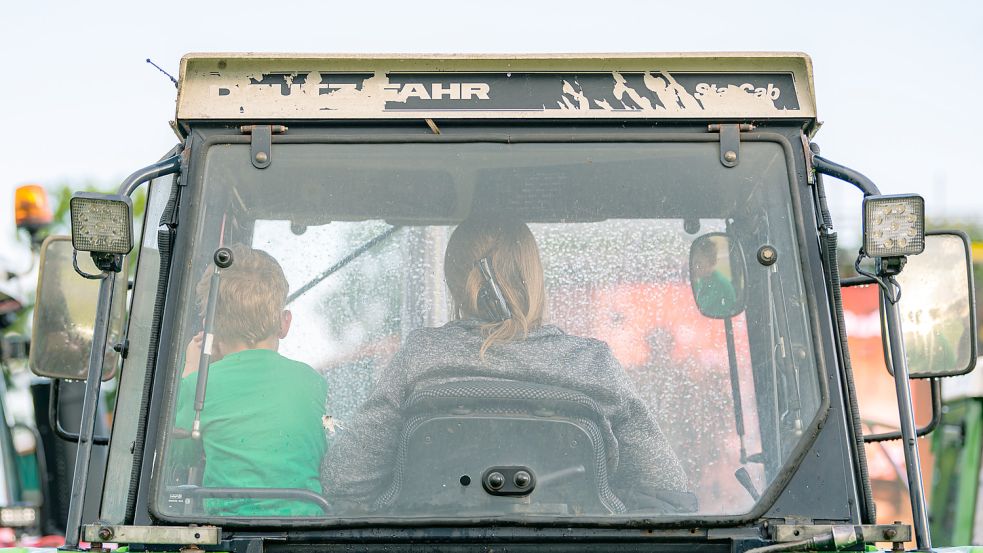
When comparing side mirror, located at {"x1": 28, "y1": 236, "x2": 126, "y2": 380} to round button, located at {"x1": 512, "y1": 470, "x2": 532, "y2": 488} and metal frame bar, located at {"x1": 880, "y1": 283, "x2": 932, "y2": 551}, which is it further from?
metal frame bar, located at {"x1": 880, "y1": 283, "x2": 932, "y2": 551}

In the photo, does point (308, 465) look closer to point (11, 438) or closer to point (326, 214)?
point (326, 214)

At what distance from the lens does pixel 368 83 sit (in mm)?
3100

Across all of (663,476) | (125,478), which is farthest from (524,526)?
(125,478)

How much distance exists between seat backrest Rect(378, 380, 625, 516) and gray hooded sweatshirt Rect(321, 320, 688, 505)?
29 millimetres

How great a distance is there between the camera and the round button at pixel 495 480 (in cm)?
273

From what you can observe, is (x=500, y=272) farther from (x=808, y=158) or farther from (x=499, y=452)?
(x=808, y=158)

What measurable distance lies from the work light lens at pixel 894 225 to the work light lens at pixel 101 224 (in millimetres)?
1759

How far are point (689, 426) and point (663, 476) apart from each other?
0.14 metres

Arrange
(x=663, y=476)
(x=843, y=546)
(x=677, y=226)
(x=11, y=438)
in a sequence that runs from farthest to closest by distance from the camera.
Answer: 1. (x=11, y=438)
2. (x=677, y=226)
3. (x=663, y=476)
4. (x=843, y=546)

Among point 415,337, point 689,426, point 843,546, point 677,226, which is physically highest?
point 677,226

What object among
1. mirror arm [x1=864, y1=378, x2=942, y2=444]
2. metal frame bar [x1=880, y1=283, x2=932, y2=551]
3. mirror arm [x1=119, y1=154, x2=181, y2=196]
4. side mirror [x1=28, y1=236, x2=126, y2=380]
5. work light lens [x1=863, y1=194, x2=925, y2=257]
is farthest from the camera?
side mirror [x1=28, y1=236, x2=126, y2=380]

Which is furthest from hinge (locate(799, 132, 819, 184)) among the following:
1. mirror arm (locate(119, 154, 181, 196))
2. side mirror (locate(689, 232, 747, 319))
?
mirror arm (locate(119, 154, 181, 196))

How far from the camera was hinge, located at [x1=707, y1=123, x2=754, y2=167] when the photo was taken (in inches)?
121

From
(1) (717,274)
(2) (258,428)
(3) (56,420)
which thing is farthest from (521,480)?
(3) (56,420)
